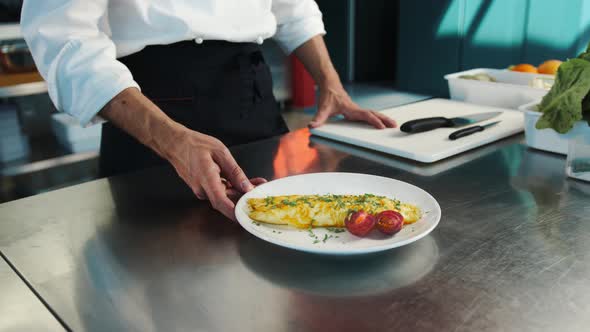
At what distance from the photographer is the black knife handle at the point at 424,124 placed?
3.82 ft

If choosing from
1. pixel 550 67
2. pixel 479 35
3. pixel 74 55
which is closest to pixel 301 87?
pixel 479 35

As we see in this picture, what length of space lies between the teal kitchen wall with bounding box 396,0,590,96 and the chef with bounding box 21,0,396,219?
322 cm

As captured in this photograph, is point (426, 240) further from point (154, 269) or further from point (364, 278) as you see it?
point (154, 269)

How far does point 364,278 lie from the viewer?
627 mm

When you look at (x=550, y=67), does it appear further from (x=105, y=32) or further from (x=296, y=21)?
(x=105, y=32)

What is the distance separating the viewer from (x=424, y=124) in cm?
118

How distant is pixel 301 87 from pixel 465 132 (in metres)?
3.47

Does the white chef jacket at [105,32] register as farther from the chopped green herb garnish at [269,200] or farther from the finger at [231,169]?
the chopped green herb garnish at [269,200]

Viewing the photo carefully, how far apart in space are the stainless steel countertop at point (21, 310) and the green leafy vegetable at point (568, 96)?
86 cm

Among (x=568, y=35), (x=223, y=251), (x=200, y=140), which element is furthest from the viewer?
(x=568, y=35)

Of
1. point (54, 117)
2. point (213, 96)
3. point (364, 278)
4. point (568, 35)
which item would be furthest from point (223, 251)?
point (568, 35)

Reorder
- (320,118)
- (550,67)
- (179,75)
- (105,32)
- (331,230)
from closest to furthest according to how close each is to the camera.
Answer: (331,230) < (105,32) < (179,75) < (320,118) < (550,67)

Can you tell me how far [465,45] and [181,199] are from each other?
14.3 ft

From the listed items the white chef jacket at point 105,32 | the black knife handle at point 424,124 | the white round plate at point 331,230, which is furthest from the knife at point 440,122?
the white chef jacket at point 105,32
